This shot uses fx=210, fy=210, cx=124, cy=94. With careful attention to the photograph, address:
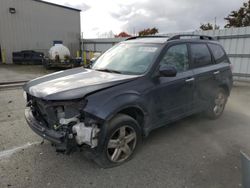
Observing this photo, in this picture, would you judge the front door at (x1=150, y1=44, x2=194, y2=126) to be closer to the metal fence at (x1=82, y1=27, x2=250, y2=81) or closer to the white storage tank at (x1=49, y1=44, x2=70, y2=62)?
the metal fence at (x1=82, y1=27, x2=250, y2=81)

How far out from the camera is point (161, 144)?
368 cm

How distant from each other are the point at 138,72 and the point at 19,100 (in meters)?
4.56

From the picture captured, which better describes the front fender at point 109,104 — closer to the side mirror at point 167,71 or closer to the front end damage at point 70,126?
the front end damage at point 70,126

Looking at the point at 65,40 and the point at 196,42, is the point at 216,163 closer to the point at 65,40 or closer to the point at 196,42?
the point at 196,42

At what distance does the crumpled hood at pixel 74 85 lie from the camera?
2625mm

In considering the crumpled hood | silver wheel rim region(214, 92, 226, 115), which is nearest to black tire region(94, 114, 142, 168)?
the crumpled hood

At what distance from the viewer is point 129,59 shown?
364 centimetres

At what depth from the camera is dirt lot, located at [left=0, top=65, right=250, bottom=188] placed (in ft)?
8.75

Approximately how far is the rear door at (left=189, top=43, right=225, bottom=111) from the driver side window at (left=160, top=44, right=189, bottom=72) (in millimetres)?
→ 196

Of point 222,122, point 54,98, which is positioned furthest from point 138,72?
point 222,122

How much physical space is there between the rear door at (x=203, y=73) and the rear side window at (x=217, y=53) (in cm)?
16

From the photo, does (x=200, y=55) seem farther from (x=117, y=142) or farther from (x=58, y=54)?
(x=58, y=54)

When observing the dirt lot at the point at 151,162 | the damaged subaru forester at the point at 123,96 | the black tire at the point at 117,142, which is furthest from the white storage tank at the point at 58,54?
the black tire at the point at 117,142

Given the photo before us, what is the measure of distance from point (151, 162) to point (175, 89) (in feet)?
4.20
